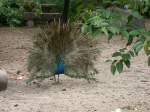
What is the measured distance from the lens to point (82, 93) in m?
5.79

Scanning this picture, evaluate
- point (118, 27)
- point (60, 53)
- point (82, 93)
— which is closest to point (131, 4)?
point (118, 27)

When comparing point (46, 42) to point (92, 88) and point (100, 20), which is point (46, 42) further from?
point (100, 20)

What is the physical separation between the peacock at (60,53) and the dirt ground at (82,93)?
18 cm

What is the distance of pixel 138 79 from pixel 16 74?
191 cm

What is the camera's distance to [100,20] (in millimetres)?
2375

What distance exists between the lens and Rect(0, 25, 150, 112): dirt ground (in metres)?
5.12

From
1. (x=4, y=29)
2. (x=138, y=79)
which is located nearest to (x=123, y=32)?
(x=138, y=79)

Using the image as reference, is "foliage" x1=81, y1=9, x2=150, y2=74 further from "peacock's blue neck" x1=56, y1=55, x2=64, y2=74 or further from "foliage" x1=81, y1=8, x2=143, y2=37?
"peacock's blue neck" x1=56, y1=55, x2=64, y2=74

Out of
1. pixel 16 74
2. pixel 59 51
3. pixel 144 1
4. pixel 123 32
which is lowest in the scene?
pixel 16 74

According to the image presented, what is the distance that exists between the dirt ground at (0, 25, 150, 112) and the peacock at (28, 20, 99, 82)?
0.60ft

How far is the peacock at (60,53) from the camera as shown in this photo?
6.29 m

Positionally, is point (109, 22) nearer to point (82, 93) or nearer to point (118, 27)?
point (118, 27)

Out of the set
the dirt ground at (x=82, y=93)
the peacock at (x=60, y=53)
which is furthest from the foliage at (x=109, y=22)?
the peacock at (x=60, y=53)

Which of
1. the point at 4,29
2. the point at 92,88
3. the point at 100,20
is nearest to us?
the point at 100,20
